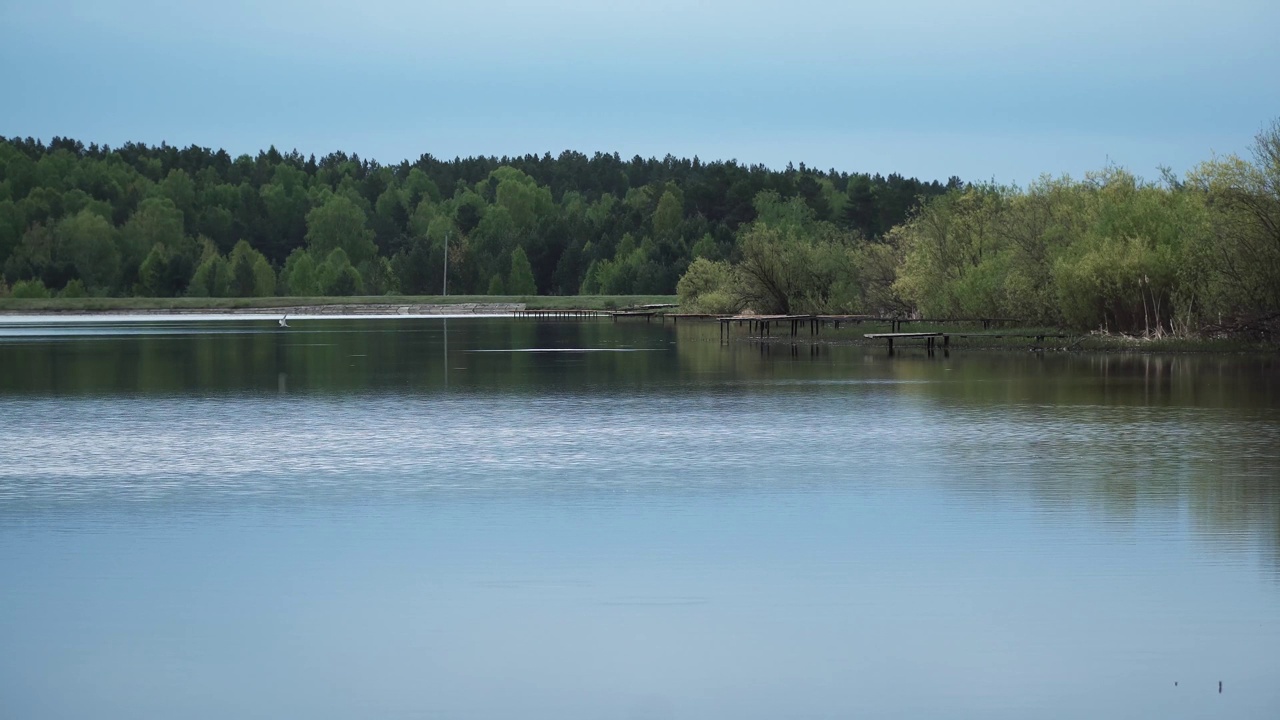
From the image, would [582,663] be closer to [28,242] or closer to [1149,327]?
[1149,327]

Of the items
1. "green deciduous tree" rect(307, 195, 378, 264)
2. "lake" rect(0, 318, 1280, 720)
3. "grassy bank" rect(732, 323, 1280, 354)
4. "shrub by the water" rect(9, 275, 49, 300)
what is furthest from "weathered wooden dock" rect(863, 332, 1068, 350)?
"green deciduous tree" rect(307, 195, 378, 264)

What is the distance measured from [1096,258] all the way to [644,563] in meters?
43.3

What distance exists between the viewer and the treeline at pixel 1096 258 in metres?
49.5

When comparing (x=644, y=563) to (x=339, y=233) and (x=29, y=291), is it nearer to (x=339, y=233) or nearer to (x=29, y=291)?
(x=29, y=291)

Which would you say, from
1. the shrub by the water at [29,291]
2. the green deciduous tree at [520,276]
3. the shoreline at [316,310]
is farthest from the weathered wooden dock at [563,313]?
the shrub by the water at [29,291]

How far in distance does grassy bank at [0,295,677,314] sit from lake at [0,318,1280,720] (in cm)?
11960

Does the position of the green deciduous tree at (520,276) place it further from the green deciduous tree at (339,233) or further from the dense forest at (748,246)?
the green deciduous tree at (339,233)

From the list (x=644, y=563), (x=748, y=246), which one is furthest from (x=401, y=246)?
(x=644, y=563)

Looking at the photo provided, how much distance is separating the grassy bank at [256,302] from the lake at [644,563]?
119604 mm

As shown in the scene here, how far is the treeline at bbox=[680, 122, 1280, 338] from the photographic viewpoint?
49500 millimetres

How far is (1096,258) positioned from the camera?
53.6m

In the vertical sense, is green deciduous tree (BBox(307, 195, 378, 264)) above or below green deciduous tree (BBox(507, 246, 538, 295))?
above

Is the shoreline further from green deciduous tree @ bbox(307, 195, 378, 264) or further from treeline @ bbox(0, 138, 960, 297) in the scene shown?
green deciduous tree @ bbox(307, 195, 378, 264)

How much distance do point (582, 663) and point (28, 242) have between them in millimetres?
172287
